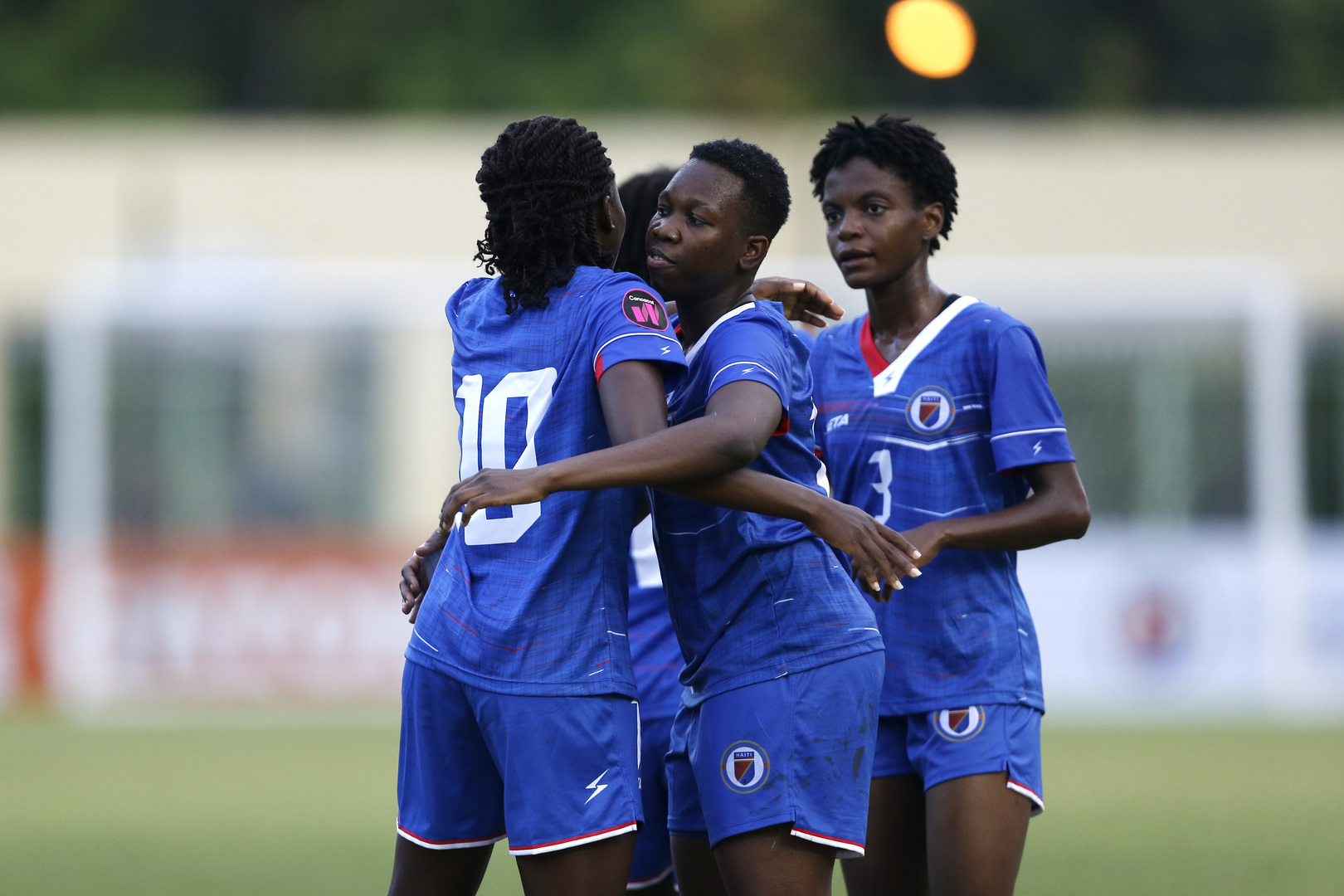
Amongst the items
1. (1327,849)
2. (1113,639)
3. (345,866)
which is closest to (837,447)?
(345,866)

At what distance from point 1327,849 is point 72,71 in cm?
3105

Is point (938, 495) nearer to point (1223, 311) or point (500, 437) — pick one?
point (500, 437)

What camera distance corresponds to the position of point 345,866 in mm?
7895

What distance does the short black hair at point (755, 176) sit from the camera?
3.94 m

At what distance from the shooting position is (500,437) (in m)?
3.63

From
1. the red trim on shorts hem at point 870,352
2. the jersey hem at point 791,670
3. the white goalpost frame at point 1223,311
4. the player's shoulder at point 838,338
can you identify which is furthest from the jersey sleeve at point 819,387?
the white goalpost frame at point 1223,311

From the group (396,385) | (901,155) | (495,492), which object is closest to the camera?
(495,492)

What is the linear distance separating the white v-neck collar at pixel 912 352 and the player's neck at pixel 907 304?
5 centimetres

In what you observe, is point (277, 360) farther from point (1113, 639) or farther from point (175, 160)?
point (1113, 639)

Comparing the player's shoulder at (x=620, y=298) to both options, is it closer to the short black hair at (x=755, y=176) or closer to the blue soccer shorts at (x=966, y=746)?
the short black hair at (x=755, y=176)

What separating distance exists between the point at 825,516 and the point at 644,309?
23.2 inches

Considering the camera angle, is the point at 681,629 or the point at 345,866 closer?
the point at 681,629

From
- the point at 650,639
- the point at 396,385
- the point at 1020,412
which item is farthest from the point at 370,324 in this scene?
the point at 1020,412

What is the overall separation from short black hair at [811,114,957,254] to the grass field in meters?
3.68
